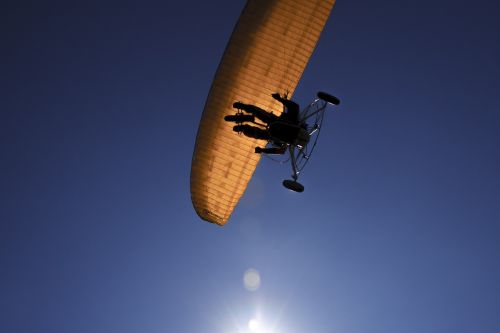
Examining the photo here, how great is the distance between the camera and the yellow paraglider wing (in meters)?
22.8

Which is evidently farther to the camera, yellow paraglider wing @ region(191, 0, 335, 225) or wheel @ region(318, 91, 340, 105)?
yellow paraglider wing @ region(191, 0, 335, 225)

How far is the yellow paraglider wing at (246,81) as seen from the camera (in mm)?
22766

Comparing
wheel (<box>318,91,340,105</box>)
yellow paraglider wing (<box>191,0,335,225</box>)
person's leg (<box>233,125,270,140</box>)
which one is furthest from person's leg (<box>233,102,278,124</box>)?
wheel (<box>318,91,340,105</box>)

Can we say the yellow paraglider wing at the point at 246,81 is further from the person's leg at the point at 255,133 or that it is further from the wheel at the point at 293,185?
the wheel at the point at 293,185

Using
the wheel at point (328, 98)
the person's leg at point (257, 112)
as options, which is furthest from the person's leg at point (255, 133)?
the wheel at point (328, 98)

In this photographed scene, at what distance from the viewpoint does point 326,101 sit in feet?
74.2

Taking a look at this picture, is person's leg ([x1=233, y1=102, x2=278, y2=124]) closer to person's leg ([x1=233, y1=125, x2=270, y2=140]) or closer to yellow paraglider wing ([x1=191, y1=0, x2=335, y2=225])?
person's leg ([x1=233, y1=125, x2=270, y2=140])

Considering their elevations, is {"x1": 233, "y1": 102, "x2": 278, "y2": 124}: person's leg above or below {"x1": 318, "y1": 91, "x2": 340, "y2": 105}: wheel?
below

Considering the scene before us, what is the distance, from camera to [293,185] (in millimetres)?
22875

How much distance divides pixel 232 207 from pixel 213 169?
72.1 inches

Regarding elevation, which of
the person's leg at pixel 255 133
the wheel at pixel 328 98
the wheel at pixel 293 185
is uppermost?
the wheel at pixel 328 98

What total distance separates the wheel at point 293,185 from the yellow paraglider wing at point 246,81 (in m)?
2.85

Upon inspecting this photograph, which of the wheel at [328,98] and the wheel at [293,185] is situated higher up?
the wheel at [328,98]

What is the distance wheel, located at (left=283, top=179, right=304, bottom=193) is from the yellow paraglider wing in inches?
112
